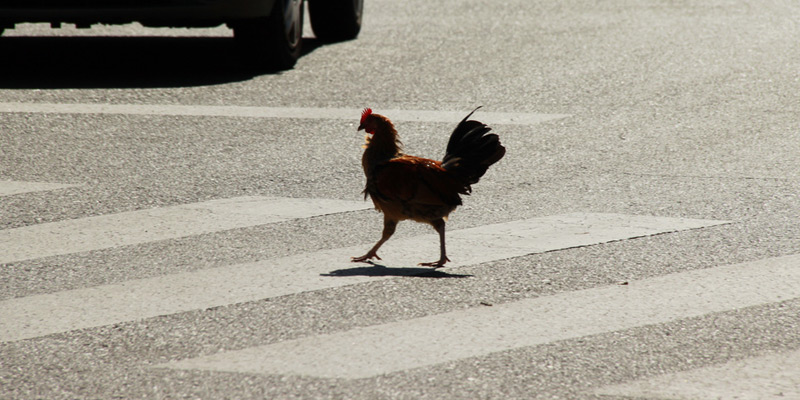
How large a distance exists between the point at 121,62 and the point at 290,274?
697 centimetres

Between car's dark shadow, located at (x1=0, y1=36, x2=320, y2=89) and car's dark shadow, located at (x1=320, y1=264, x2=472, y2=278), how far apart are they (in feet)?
17.7

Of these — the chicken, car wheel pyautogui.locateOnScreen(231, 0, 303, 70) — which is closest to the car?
car wheel pyautogui.locateOnScreen(231, 0, 303, 70)

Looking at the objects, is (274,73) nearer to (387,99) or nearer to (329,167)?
(387,99)

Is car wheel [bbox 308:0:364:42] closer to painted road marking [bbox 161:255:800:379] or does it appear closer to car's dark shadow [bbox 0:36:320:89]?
car's dark shadow [bbox 0:36:320:89]

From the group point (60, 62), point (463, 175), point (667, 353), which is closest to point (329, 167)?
point (463, 175)

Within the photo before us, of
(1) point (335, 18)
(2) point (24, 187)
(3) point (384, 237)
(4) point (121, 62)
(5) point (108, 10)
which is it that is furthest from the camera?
(1) point (335, 18)

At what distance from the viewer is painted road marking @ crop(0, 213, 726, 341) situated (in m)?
A: 4.46

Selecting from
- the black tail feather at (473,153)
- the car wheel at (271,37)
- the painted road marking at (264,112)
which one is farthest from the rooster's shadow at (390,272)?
the car wheel at (271,37)

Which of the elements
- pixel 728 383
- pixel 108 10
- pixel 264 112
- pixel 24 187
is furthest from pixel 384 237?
pixel 108 10

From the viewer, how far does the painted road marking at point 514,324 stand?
3.89 m

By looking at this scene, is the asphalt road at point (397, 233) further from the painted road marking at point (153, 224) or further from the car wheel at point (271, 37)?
the car wheel at point (271, 37)

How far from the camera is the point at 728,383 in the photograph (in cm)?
370

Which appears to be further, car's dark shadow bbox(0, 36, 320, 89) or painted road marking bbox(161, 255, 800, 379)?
car's dark shadow bbox(0, 36, 320, 89)

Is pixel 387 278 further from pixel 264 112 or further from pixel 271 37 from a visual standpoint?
pixel 271 37
